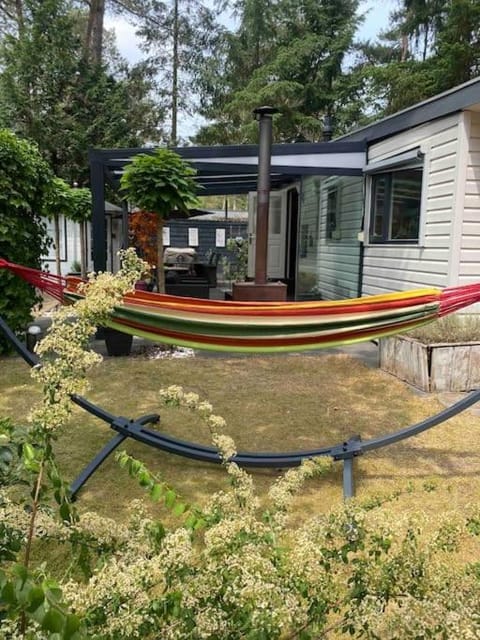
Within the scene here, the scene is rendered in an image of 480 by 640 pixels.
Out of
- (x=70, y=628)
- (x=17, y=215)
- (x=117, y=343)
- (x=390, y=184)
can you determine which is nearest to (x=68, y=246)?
(x=17, y=215)

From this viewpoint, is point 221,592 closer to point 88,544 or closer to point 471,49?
point 88,544

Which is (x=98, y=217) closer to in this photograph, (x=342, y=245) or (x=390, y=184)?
(x=390, y=184)

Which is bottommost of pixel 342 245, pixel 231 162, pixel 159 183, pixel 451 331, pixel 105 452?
pixel 105 452

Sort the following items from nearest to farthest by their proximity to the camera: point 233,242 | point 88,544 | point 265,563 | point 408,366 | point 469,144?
1. point 265,563
2. point 88,544
3. point 408,366
4. point 469,144
5. point 233,242

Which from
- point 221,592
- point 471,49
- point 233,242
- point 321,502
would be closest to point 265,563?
point 221,592

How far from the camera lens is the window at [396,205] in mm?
5465

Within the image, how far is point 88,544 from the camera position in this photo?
1.08 m

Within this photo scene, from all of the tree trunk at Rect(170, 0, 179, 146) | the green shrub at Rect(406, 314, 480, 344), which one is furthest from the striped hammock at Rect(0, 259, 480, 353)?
the tree trunk at Rect(170, 0, 179, 146)

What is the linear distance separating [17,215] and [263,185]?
230 centimetres

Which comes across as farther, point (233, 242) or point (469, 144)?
point (233, 242)

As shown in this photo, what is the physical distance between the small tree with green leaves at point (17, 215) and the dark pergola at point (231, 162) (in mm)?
688

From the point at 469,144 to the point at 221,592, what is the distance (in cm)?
471

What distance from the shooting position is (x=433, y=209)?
16.4 feet

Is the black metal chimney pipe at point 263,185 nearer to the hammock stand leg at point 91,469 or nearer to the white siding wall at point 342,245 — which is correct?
the white siding wall at point 342,245
